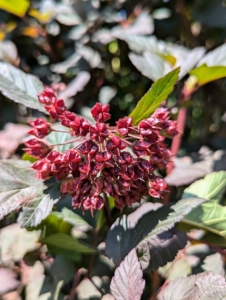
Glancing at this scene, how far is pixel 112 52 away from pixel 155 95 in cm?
79

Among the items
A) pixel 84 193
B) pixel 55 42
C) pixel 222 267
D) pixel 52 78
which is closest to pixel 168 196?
pixel 222 267

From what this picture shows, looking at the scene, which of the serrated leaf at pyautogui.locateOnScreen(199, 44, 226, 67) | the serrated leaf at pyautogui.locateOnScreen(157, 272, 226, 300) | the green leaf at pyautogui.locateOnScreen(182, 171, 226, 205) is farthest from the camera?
the serrated leaf at pyautogui.locateOnScreen(199, 44, 226, 67)

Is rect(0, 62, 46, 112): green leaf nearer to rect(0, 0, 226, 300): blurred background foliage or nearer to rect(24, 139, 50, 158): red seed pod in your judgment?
rect(24, 139, 50, 158): red seed pod

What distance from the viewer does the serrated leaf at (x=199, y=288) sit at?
23.0 inches

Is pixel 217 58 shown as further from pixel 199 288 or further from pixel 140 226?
pixel 199 288

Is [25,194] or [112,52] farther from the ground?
[112,52]

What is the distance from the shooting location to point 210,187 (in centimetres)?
84

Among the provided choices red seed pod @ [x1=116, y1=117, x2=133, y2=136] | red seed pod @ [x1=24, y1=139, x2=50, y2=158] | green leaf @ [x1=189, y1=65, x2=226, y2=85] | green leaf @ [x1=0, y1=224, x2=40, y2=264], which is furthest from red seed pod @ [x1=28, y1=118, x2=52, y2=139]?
green leaf @ [x1=189, y1=65, x2=226, y2=85]

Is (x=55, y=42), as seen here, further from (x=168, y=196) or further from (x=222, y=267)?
(x=222, y=267)

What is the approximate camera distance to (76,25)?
134cm

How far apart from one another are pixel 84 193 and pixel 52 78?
0.76 metres

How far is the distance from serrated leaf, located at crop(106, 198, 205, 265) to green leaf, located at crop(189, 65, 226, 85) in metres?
0.33

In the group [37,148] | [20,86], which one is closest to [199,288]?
[37,148]

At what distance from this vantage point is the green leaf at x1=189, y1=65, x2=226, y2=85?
0.88 m
